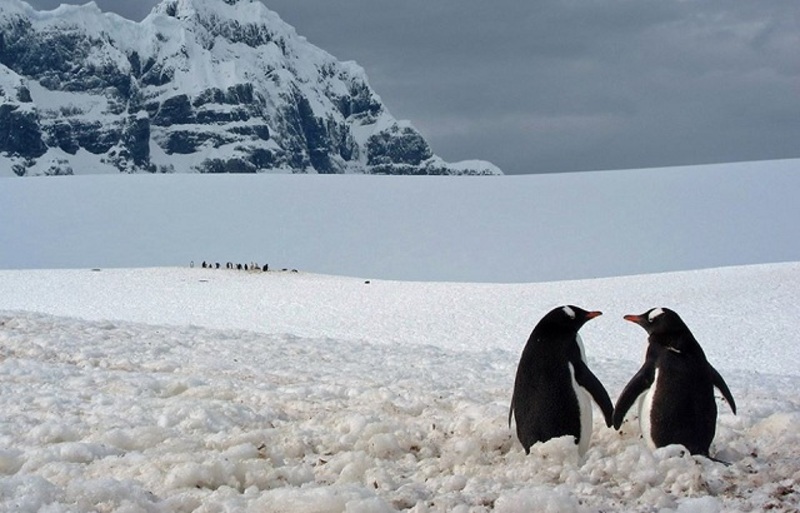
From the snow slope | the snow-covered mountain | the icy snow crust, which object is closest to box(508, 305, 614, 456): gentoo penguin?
the icy snow crust

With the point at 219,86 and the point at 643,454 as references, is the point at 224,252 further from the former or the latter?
the point at 219,86

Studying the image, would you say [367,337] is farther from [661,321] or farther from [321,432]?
[661,321]

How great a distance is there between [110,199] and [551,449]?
3074 centimetres

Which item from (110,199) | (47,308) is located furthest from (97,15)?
(47,308)

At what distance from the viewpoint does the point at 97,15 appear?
178125mm

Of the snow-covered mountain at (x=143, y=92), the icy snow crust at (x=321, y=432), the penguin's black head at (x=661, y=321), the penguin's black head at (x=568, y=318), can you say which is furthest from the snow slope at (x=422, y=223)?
the snow-covered mountain at (x=143, y=92)

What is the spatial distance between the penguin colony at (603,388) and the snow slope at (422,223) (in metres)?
20.8

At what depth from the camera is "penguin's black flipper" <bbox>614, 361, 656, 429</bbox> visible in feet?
13.2

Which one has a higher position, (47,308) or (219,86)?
(219,86)

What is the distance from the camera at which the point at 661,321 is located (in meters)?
4.07

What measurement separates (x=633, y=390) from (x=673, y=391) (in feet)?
0.62

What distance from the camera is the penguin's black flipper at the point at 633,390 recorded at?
4035mm

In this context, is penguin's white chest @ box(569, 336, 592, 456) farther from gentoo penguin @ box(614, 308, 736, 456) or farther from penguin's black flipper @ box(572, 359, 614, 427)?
gentoo penguin @ box(614, 308, 736, 456)

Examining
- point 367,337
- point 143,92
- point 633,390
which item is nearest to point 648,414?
point 633,390
